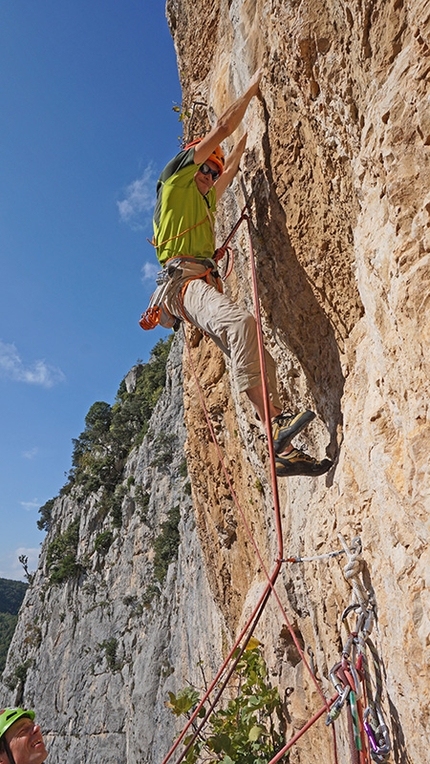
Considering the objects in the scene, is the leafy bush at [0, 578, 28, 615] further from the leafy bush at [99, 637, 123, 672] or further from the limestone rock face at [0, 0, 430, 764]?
the limestone rock face at [0, 0, 430, 764]

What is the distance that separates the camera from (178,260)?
3.83m

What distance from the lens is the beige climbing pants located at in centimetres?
313

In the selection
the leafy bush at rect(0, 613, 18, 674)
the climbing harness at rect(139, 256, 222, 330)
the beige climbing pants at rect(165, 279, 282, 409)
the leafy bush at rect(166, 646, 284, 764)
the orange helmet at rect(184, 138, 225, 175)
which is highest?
the orange helmet at rect(184, 138, 225, 175)

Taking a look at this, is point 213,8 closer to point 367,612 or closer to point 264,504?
point 264,504

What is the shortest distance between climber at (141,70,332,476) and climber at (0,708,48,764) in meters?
1.60

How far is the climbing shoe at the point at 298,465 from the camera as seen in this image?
9.60 ft

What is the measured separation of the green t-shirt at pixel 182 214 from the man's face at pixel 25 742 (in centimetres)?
298

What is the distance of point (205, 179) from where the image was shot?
4.20 metres

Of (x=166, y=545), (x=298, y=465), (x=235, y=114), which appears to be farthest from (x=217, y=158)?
(x=166, y=545)

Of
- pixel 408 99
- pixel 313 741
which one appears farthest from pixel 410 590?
pixel 313 741

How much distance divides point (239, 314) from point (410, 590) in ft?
6.27

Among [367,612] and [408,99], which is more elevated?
[408,99]

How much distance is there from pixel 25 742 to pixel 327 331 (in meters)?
2.52

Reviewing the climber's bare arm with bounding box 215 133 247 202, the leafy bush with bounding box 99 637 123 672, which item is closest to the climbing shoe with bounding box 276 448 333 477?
the climber's bare arm with bounding box 215 133 247 202
